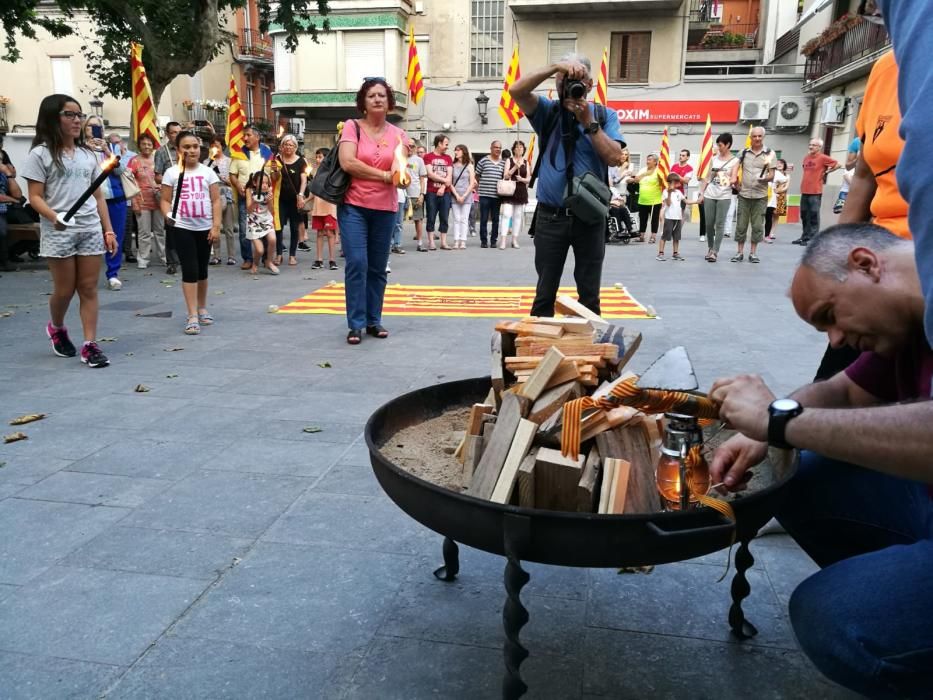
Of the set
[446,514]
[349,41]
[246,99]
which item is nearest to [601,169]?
[446,514]

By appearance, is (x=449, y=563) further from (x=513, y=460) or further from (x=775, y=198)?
(x=775, y=198)

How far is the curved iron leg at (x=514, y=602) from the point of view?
1591mm

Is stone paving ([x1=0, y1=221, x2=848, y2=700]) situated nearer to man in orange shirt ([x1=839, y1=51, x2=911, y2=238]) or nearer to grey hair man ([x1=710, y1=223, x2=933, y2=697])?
grey hair man ([x1=710, y1=223, x2=933, y2=697])

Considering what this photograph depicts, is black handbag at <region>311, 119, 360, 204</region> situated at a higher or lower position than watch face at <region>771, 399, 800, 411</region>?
higher

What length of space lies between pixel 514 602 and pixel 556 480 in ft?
1.02

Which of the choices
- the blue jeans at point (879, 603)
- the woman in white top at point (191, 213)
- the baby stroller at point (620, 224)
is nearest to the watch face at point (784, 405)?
the blue jeans at point (879, 603)

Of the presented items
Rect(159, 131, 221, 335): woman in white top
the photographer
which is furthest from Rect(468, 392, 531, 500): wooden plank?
Rect(159, 131, 221, 335): woman in white top

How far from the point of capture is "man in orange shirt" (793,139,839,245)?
43.1 ft

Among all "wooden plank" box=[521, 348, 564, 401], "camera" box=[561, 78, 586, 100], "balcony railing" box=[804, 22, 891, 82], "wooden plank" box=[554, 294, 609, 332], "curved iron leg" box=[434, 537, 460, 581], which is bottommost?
"curved iron leg" box=[434, 537, 460, 581]

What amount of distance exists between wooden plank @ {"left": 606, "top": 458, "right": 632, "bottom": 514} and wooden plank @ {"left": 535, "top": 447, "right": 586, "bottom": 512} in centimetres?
8

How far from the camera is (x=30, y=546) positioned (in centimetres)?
274

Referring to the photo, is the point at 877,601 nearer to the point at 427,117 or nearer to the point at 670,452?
the point at 670,452

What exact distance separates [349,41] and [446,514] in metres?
29.8

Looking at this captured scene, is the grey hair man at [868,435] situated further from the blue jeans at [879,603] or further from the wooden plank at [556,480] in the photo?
the wooden plank at [556,480]
